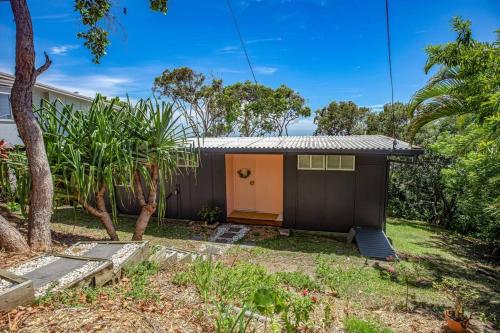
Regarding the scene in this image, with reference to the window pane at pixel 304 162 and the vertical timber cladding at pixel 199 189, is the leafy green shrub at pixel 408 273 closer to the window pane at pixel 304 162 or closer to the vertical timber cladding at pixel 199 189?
the window pane at pixel 304 162

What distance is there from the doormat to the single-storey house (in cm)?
49

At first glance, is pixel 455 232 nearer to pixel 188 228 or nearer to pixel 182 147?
pixel 188 228

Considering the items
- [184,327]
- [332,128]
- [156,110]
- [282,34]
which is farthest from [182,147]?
[332,128]

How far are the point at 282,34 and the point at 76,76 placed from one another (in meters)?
11.8

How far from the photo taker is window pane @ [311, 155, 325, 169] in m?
8.00

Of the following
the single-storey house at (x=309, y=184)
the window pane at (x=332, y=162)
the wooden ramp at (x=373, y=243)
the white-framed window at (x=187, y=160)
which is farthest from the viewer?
the window pane at (x=332, y=162)

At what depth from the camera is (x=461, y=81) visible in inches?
196

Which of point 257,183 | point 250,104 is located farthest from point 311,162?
point 250,104

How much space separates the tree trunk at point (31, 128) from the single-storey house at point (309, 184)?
247 centimetres

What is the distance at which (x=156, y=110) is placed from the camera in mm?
4938

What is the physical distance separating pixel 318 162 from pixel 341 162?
638 mm

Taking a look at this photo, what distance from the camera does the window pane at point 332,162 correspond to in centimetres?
785

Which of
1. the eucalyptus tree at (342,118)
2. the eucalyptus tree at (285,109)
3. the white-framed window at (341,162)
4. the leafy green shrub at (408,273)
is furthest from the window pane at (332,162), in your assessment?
the eucalyptus tree at (342,118)

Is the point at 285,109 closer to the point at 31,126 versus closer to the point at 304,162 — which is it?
the point at 304,162
